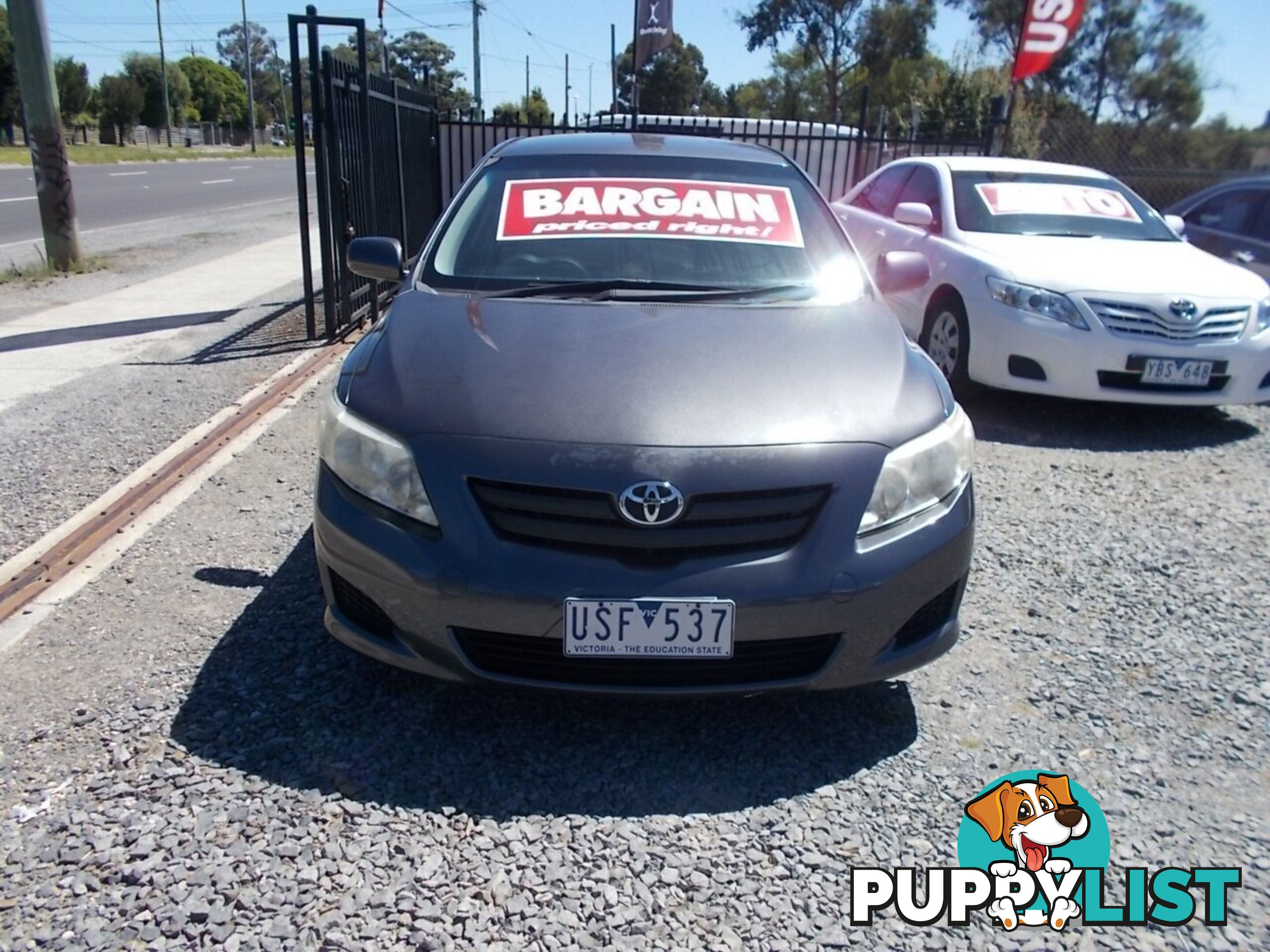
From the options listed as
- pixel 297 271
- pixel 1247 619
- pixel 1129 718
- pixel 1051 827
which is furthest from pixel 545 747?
pixel 297 271

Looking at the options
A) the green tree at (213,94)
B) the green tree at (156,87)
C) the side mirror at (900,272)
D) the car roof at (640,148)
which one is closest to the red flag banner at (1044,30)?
the car roof at (640,148)

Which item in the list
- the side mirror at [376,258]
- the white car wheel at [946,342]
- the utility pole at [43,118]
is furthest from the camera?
the utility pole at [43,118]

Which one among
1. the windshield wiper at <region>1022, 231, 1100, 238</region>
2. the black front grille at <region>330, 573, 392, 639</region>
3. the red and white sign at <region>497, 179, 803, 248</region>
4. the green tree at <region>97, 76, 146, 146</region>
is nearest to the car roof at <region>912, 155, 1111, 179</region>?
the windshield wiper at <region>1022, 231, 1100, 238</region>

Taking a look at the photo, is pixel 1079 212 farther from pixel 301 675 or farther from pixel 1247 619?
pixel 301 675

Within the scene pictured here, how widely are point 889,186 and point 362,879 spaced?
23.3 feet

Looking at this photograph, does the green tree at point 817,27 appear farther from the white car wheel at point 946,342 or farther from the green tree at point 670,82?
the white car wheel at point 946,342

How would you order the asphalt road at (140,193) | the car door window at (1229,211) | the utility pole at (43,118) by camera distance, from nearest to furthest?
the car door window at (1229,211) → the utility pole at (43,118) → the asphalt road at (140,193)

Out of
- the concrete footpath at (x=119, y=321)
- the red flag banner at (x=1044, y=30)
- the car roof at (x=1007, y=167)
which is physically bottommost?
the concrete footpath at (x=119, y=321)

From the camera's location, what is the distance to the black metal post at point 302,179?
23.6ft

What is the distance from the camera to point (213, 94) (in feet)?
317

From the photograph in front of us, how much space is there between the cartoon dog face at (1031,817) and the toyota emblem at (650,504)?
3.52ft

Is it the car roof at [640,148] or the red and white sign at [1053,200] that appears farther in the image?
the red and white sign at [1053,200]

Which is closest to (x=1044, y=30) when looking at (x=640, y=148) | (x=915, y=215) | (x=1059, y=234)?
(x=1059, y=234)

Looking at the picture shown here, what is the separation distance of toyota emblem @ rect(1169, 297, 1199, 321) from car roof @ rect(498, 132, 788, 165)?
272 cm
